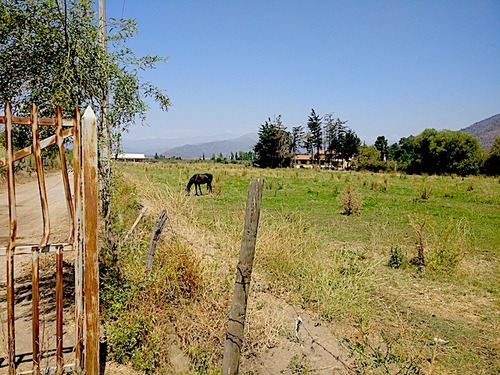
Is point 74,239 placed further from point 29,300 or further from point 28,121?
point 29,300

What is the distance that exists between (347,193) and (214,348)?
11.7 m

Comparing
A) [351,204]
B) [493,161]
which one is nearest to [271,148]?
[493,161]

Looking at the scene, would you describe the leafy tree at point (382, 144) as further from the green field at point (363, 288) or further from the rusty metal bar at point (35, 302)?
the rusty metal bar at point (35, 302)

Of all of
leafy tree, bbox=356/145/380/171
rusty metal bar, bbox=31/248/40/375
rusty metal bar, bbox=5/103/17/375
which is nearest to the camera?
rusty metal bar, bbox=5/103/17/375

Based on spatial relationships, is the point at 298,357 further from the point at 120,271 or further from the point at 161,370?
the point at 120,271

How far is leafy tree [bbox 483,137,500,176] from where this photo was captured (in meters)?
48.4

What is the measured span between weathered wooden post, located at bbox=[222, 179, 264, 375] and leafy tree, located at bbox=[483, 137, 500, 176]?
54.9m

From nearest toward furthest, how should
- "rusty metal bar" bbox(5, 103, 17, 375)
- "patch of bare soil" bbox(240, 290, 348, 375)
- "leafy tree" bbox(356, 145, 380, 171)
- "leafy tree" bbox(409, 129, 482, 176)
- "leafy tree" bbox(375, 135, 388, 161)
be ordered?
"rusty metal bar" bbox(5, 103, 17, 375)
"patch of bare soil" bbox(240, 290, 348, 375)
"leafy tree" bbox(409, 129, 482, 176)
"leafy tree" bbox(356, 145, 380, 171)
"leafy tree" bbox(375, 135, 388, 161)

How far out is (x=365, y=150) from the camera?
243 feet

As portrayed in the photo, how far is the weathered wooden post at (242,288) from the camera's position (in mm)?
3283

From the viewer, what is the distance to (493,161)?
49594 mm

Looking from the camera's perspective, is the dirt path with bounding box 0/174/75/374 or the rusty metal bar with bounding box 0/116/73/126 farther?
the dirt path with bounding box 0/174/75/374

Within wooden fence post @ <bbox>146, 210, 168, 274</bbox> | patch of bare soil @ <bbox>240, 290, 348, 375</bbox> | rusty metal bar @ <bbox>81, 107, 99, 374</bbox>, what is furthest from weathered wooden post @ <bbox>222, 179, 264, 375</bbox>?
wooden fence post @ <bbox>146, 210, 168, 274</bbox>

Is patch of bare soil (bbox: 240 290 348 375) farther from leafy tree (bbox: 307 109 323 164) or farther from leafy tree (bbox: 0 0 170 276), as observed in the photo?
leafy tree (bbox: 307 109 323 164)
